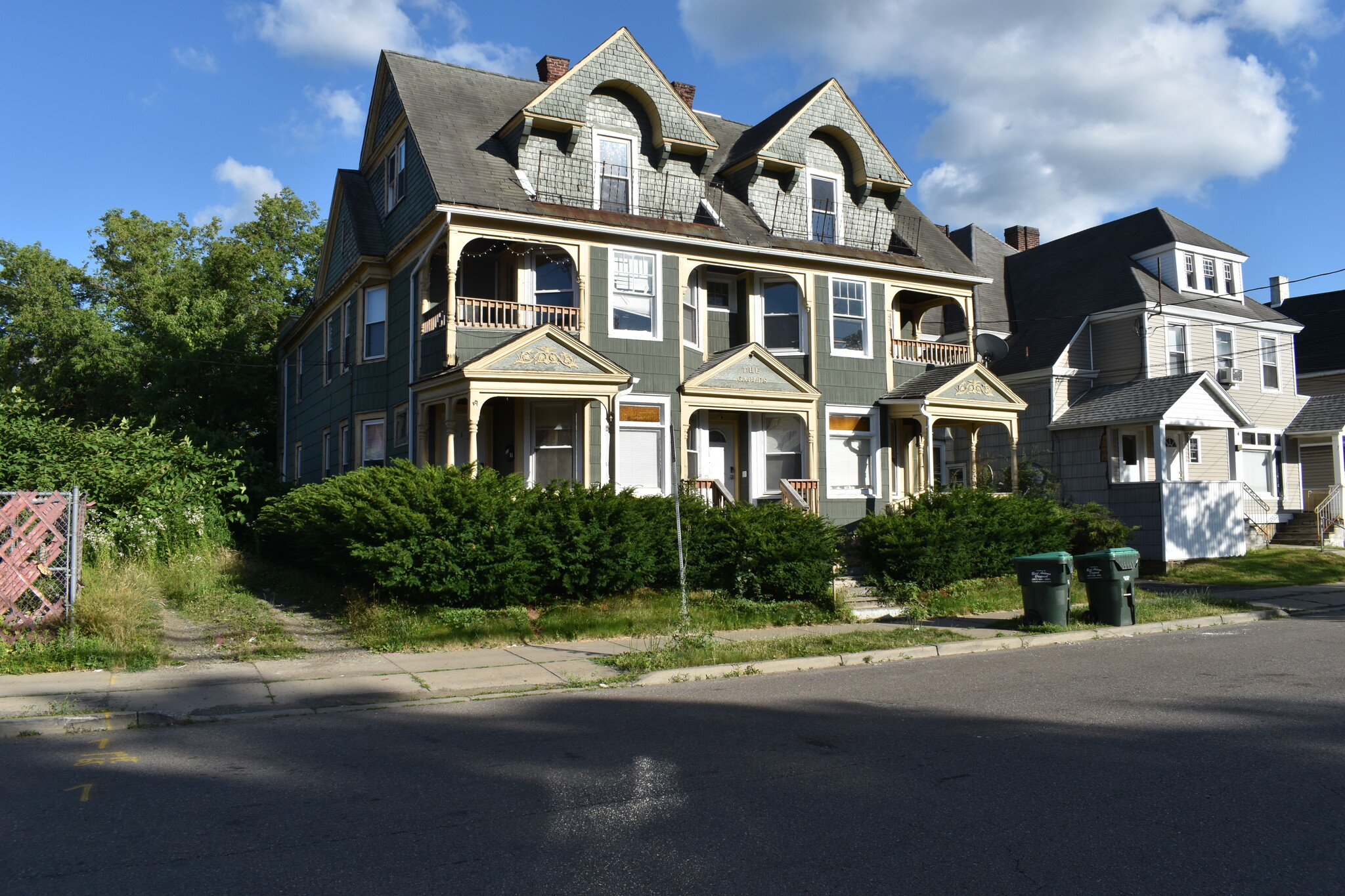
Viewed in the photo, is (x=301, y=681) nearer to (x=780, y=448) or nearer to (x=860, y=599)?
(x=860, y=599)

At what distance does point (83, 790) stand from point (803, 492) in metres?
14.6

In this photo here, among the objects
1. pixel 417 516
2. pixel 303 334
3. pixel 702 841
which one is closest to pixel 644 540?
pixel 417 516

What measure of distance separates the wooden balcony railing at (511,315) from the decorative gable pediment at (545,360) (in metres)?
0.92

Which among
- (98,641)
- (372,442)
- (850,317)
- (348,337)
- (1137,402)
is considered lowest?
(98,641)

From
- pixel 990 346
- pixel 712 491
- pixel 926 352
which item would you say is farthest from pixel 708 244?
pixel 990 346

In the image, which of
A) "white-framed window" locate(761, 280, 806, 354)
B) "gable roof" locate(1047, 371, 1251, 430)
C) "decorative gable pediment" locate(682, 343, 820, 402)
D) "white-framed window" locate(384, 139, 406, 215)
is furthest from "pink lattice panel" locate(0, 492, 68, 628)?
"gable roof" locate(1047, 371, 1251, 430)

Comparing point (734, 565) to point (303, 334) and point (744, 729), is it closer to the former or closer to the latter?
point (744, 729)

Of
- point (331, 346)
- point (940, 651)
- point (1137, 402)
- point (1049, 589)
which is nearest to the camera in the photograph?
point (940, 651)

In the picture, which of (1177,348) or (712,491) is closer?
(712,491)

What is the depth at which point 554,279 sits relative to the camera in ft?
60.6

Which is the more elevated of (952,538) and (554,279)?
(554,279)

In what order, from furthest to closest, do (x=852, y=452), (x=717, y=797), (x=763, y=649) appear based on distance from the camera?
(x=852, y=452), (x=763, y=649), (x=717, y=797)

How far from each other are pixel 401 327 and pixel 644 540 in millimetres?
8054

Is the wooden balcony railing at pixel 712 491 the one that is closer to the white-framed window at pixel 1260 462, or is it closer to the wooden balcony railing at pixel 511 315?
the wooden balcony railing at pixel 511 315
